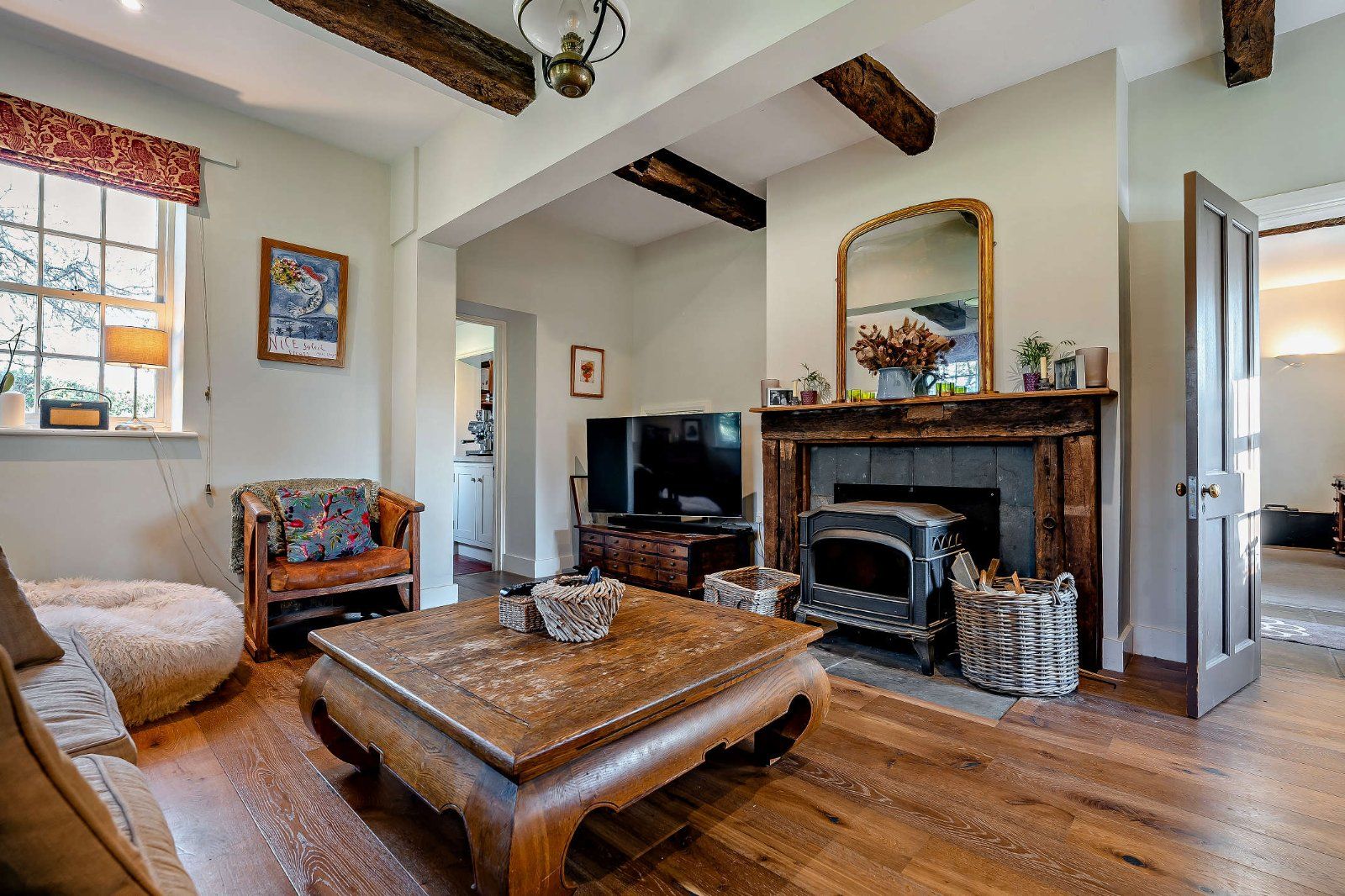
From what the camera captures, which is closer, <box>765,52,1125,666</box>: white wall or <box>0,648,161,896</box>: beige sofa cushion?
<box>0,648,161,896</box>: beige sofa cushion

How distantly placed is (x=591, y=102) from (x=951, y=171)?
1.84 metres

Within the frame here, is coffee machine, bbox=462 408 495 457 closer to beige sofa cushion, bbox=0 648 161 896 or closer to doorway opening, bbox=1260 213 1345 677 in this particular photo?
beige sofa cushion, bbox=0 648 161 896

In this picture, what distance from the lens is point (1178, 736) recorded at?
2104mm

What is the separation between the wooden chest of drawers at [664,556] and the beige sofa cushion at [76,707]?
283 centimetres

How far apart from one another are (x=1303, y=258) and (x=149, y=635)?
8.39 metres

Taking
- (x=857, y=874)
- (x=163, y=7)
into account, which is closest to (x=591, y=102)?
(x=163, y=7)

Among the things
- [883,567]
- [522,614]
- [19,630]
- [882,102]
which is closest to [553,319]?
[882,102]

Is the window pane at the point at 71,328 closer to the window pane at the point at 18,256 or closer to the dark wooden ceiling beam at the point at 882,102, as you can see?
the window pane at the point at 18,256

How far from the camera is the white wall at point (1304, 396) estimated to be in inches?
244

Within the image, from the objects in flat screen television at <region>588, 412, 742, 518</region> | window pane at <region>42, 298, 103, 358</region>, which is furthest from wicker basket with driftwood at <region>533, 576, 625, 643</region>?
window pane at <region>42, 298, 103, 358</region>

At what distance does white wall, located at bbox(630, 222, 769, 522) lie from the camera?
15.0 feet

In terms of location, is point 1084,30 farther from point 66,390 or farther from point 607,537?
point 66,390

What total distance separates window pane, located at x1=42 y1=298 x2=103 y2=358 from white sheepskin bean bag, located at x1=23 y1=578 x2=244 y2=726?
115 cm

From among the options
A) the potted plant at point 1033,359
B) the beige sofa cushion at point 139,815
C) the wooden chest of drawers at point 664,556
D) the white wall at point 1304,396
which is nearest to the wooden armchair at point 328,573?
the wooden chest of drawers at point 664,556
